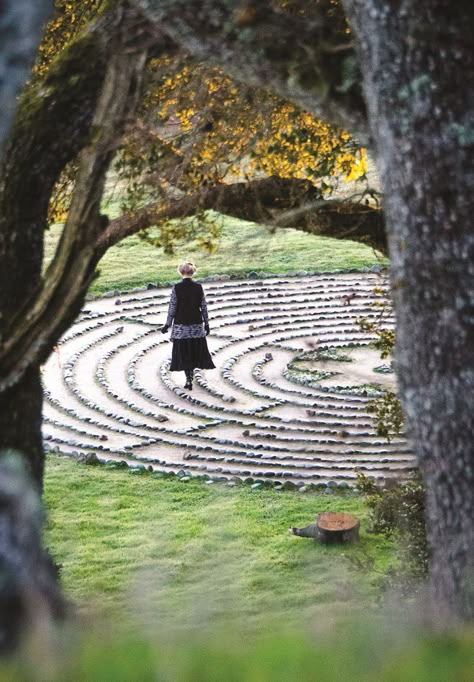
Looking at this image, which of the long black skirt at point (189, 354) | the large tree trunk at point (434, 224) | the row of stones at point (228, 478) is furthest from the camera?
the long black skirt at point (189, 354)

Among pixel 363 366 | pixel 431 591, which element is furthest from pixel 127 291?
pixel 431 591

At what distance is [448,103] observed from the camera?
474 centimetres

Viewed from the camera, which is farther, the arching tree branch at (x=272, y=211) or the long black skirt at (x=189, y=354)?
the long black skirt at (x=189, y=354)

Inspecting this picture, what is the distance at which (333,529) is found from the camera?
1023 centimetres

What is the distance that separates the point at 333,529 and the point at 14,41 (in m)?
7.04

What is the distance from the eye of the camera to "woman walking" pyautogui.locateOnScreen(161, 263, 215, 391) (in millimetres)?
14953

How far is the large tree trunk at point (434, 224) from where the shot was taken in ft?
15.6

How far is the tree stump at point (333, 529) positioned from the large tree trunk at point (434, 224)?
520cm

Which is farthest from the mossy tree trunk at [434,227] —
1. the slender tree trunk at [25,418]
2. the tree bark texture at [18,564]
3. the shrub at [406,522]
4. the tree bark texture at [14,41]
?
the shrub at [406,522]

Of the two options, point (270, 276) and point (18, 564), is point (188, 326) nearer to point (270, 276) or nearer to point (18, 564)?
point (270, 276)

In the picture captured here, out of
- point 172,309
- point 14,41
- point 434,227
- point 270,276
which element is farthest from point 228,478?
point 270,276

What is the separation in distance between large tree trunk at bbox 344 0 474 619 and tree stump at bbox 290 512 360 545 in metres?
5.20

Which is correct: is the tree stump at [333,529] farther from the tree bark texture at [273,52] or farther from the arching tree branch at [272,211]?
the tree bark texture at [273,52]

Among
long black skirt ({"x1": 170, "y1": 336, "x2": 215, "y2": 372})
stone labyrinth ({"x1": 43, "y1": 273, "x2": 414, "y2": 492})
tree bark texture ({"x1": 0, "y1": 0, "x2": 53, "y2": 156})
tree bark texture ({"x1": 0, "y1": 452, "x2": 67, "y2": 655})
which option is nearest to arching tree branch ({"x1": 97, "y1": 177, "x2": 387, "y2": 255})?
stone labyrinth ({"x1": 43, "y1": 273, "x2": 414, "y2": 492})
